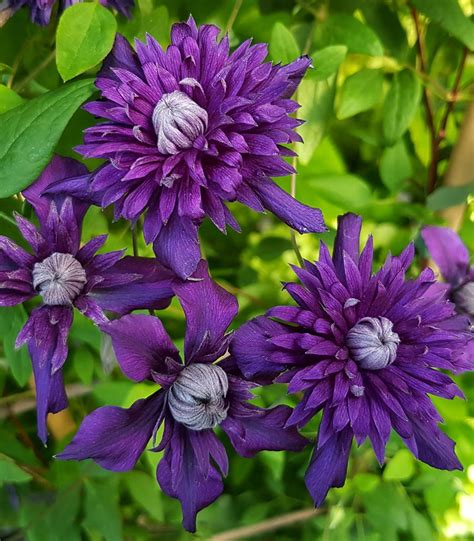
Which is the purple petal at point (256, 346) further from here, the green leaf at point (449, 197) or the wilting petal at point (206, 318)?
the green leaf at point (449, 197)

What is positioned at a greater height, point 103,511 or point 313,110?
point 313,110

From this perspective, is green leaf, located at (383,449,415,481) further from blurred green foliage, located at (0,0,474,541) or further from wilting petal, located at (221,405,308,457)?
wilting petal, located at (221,405,308,457)

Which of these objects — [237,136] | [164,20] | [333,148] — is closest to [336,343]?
[237,136]

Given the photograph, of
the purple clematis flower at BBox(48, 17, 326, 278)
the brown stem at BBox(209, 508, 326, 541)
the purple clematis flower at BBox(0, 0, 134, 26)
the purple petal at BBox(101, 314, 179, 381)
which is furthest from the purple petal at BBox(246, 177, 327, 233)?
the brown stem at BBox(209, 508, 326, 541)

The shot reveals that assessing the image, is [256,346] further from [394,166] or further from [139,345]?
[394,166]

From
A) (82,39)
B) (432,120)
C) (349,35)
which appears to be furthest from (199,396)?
(432,120)
